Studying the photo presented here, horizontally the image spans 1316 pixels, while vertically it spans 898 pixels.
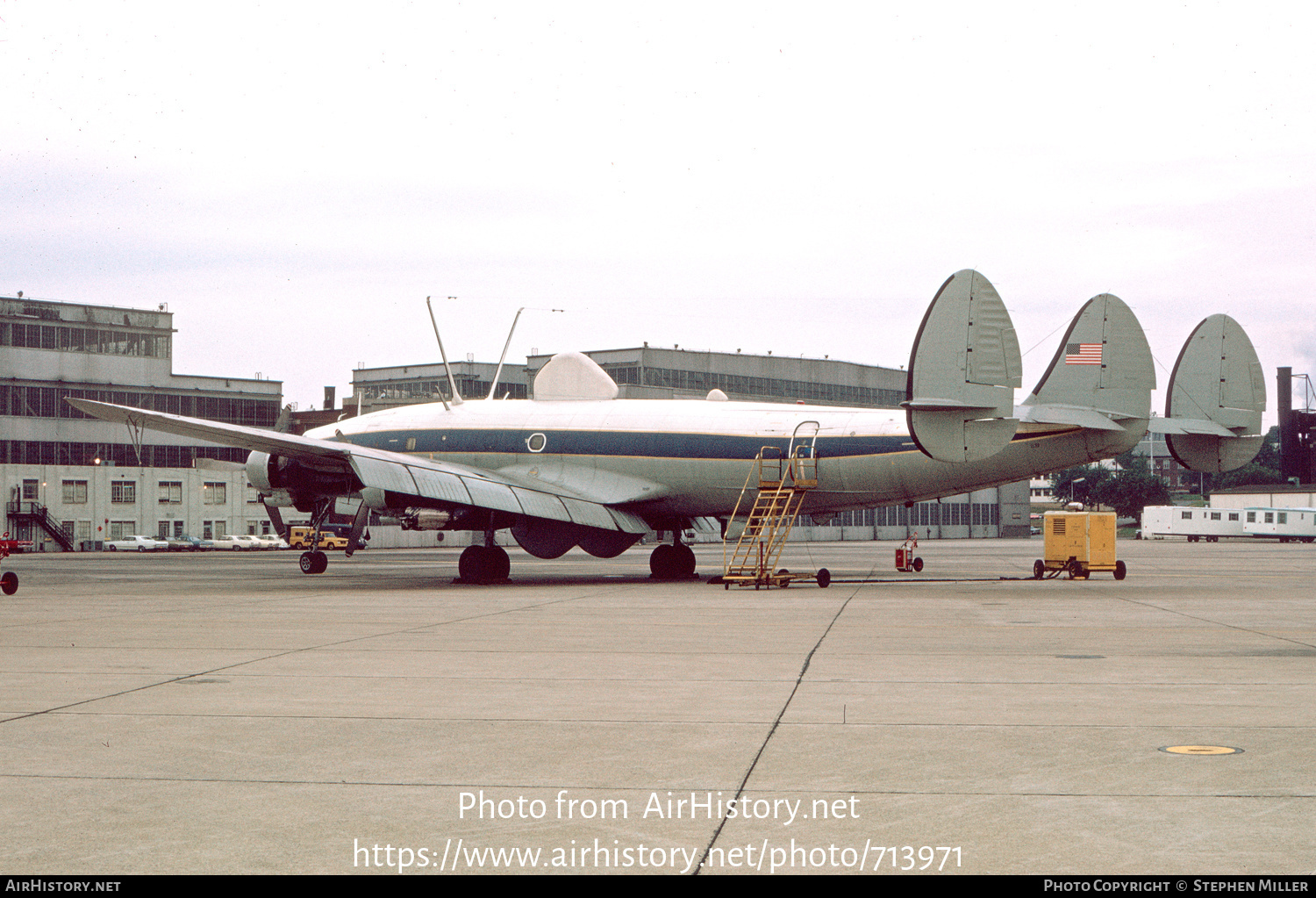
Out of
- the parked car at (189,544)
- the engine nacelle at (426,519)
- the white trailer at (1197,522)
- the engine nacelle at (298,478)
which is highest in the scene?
the engine nacelle at (298,478)

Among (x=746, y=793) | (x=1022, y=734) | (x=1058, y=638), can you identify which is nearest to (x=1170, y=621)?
(x=1058, y=638)

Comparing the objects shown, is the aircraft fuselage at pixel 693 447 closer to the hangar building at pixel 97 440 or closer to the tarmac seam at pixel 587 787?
the tarmac seam at pixel 587 787

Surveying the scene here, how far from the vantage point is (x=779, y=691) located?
10977 millimetres

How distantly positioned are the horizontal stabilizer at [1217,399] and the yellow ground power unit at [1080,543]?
4014 mm

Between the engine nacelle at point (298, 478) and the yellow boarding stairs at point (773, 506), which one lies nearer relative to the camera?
the yellow boarding stairs at point (773, 506)

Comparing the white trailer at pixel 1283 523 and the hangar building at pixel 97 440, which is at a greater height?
the hangar building at pixel 97 440

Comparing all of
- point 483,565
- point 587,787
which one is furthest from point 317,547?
point 587,787

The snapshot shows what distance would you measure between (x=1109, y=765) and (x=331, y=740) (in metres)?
5.17

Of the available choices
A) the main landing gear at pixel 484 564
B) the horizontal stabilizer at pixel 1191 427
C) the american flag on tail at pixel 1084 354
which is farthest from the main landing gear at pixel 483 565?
the horizontal stabilizer at pixel 1191 427

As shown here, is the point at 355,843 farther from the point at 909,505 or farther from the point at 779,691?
the point at 909,505

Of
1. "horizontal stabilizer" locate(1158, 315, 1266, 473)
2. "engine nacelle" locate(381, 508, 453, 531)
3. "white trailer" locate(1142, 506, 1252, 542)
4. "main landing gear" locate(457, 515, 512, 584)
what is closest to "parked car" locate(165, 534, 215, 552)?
"engine nacelle" locate(381, 508, 453, 531)

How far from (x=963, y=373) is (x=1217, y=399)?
24.5 feet

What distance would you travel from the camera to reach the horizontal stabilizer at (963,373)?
950 inches
